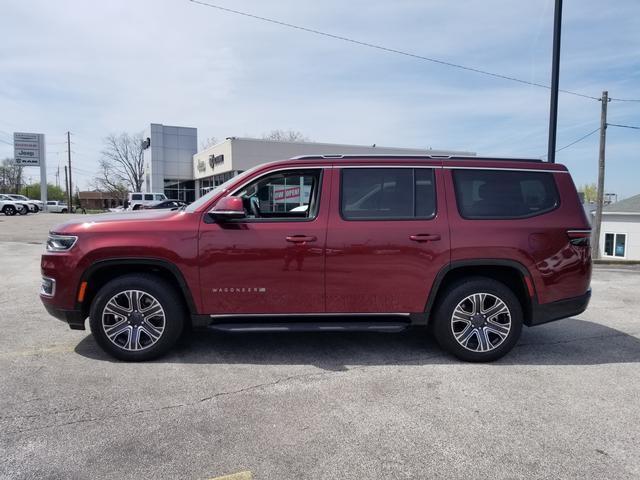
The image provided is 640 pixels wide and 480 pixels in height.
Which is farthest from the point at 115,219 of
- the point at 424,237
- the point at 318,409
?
the point at 424,237

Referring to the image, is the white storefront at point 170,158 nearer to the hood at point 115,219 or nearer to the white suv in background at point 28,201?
the white suv in background at point 28,201

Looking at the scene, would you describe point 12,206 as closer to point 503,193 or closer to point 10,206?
point 10,206

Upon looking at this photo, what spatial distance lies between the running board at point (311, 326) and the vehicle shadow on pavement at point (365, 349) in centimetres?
36

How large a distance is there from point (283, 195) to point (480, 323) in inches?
94.9

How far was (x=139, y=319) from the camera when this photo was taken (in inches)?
169

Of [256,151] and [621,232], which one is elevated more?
[256,151]

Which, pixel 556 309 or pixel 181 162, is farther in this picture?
pixel 181 162

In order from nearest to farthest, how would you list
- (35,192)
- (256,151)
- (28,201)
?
1. (256,151)
2. (28,201)
3. (35,192)

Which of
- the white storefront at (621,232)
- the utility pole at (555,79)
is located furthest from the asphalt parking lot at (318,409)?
the white storefront at (621,232)

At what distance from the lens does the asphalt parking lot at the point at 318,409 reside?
8.98 feet

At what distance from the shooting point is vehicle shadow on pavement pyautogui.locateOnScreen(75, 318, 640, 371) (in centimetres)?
446

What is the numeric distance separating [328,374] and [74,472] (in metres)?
2.11

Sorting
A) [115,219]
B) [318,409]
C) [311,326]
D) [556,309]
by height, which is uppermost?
[115,219]

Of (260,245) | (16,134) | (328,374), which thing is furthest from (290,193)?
(16,134)
